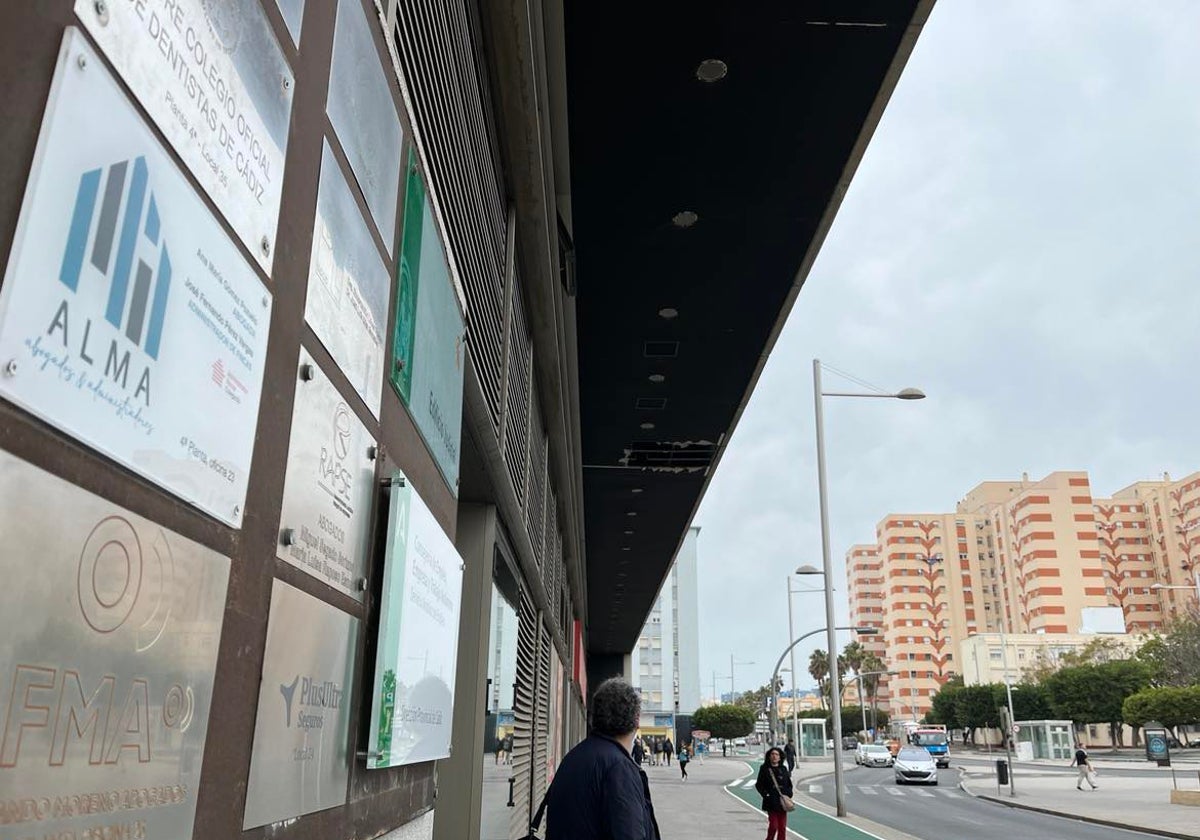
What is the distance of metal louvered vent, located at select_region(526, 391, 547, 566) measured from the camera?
7973 millimetres

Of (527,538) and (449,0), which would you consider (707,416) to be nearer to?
(527,538)

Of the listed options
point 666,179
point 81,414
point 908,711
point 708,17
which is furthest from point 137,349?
point 908,711

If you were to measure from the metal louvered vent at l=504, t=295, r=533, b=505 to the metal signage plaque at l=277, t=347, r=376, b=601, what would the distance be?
10.2 ft

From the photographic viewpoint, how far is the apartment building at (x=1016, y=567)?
11988cm

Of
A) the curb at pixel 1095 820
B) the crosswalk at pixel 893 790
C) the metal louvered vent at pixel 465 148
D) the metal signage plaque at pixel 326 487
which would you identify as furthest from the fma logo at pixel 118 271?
the crosswalk at pixel 893 790

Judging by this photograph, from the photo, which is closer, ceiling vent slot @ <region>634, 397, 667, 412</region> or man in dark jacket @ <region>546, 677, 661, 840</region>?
man in dark jacket @ <region>546, 677, 661, 840</region>

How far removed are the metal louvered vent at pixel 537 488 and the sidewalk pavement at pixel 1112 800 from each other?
1509 centimetres

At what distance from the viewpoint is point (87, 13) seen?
3.51 ft

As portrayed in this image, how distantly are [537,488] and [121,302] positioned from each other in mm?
7877

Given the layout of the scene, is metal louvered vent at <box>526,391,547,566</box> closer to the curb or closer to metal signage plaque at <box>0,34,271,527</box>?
metal signage plaque at <box>0,34,271,527</box>

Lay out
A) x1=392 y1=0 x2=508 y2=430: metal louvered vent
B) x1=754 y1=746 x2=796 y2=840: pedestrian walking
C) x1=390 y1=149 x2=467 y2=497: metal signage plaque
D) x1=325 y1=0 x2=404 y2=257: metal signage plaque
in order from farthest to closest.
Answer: x1=754 y1=746 x2=796 y2=840: pedestrian walking → x1=392 y1=0 x2=508 y2=430: metal louvered vent → x1=390 y1=149 x2=467 y2=497: metal signage plaque → x1=325 y1=0 x2=404 y2=257: metal signage plaque

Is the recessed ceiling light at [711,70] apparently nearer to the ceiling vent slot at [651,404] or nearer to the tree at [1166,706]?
the ceiling vent slot at [651,404]

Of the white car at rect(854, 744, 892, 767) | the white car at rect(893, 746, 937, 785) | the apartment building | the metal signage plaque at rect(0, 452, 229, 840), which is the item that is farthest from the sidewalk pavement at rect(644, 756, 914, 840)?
the apartment building

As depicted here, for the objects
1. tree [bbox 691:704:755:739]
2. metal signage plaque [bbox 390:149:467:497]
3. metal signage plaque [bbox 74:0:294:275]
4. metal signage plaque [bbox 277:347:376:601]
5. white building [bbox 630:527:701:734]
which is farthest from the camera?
white building [bbox 630:527:701:734]
